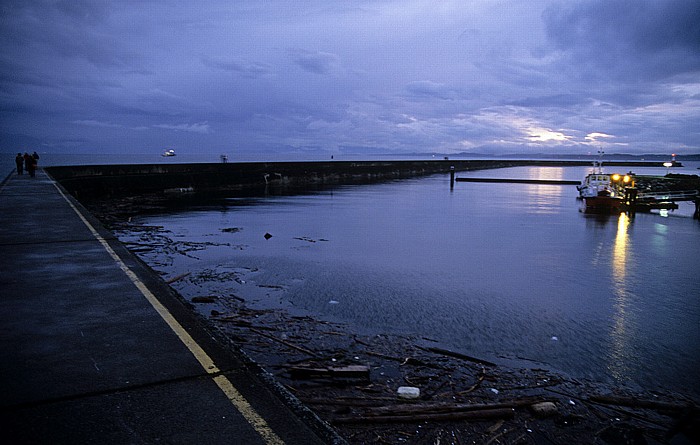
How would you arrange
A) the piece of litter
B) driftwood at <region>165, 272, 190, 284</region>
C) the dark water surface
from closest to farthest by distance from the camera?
the piece of litter
the dark water surface
driftwood at <region>165, 272, 190, 284</region>

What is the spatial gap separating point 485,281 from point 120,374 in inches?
447

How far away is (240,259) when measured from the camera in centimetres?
1570

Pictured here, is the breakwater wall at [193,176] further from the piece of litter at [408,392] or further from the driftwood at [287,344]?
the piece of litter at [408,392]

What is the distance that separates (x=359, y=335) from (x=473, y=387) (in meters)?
2.70

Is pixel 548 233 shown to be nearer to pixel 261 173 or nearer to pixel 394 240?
pixel 394 240

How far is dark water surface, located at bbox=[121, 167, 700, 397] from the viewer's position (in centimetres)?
885

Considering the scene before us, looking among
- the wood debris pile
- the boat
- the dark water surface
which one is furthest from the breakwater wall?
the boat

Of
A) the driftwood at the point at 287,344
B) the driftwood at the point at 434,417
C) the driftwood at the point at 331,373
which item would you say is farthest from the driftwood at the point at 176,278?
the driftwood at the point at 434,417

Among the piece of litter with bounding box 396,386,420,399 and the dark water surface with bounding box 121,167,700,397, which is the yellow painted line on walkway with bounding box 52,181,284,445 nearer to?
the piece of litter with bounding box 396,386,420,399

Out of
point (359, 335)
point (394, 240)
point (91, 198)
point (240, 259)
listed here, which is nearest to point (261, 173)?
point (91, 198)

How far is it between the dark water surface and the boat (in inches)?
458

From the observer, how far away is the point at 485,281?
551 inches

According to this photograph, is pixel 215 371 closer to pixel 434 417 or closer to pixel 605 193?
pixel 434 417

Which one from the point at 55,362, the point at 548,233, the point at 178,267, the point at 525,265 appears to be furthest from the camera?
the point at 548,233
